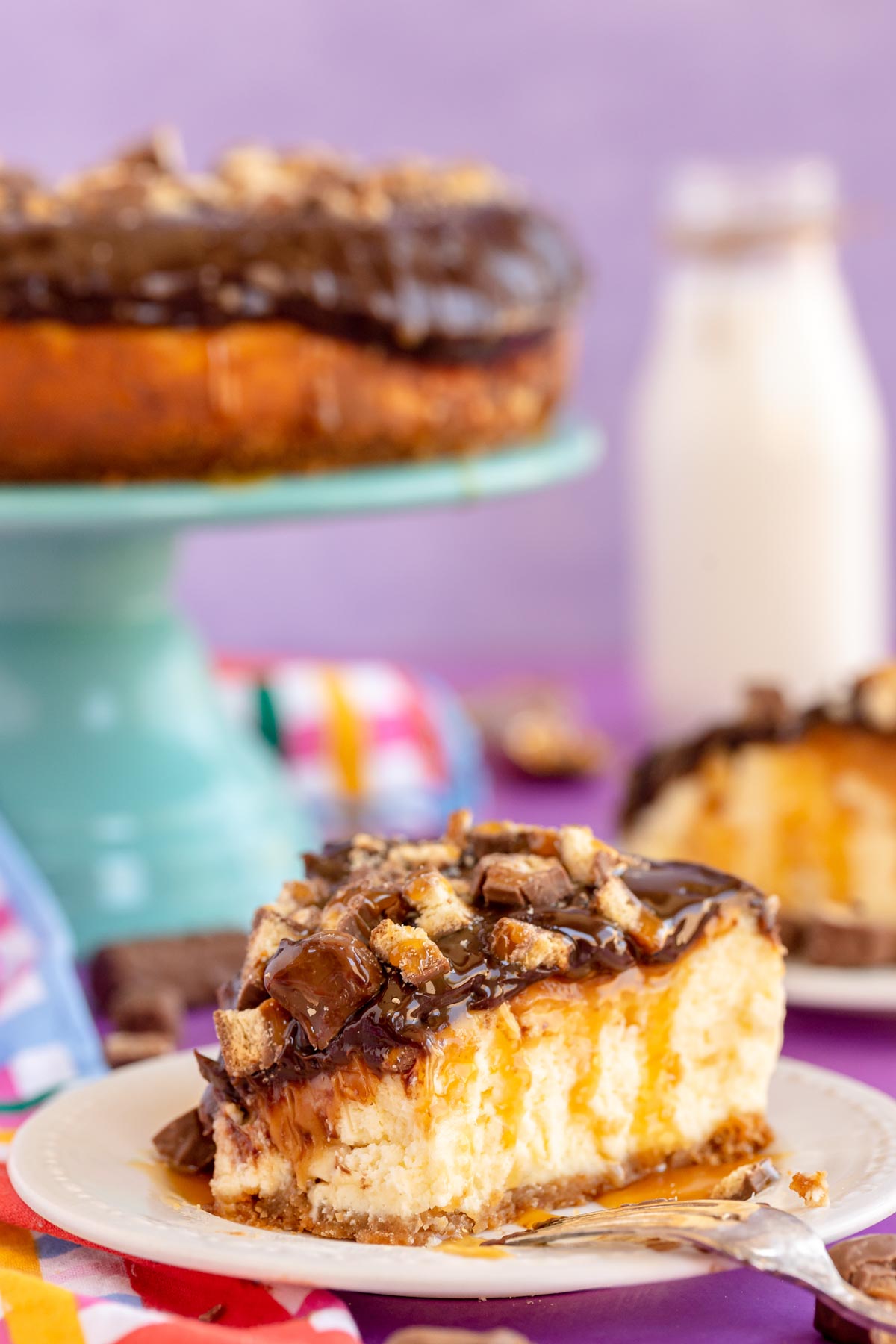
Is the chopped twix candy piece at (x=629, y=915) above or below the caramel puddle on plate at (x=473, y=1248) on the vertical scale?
above

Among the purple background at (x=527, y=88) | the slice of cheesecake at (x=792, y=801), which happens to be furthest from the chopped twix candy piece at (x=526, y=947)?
the purple background at (x=527, y=88)

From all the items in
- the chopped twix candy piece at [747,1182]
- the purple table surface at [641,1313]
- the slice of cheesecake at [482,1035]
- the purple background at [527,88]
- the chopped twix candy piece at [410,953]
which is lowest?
the purple table surface at [641,1313]

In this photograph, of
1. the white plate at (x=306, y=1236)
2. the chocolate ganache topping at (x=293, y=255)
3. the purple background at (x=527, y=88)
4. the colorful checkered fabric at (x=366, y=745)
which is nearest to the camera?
the white plate at (x=306, y=1236)

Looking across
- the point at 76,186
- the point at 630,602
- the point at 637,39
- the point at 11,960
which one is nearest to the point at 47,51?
the point at 637,39

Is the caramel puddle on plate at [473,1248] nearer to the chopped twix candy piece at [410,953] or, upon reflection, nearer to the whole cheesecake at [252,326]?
the chopped twix candy piece at [410,953]

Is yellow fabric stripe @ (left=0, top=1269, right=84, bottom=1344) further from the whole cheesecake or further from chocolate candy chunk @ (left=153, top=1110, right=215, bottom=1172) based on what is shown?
the whole cheesecake

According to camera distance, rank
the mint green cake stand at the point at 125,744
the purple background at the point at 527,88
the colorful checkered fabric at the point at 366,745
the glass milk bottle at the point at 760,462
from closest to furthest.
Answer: the mint green cake stand at the point at 125,744 → the colorful checkered fabric at the point at 366,745 → the glass milk bottle at the point at 760,462 → the purple background at the point at 527,88

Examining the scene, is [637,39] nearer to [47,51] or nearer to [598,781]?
[47,51]

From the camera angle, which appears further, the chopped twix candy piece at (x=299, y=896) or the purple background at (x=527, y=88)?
the purple background at (x=527, y=88)
